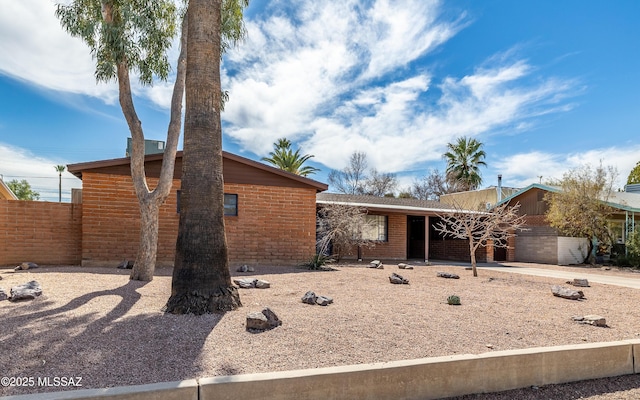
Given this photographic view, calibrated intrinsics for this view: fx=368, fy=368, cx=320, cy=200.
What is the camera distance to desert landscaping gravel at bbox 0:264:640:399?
3377 millimetres

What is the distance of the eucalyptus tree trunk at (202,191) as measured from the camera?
16.4 feet

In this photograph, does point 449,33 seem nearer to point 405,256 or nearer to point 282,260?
point 282,260

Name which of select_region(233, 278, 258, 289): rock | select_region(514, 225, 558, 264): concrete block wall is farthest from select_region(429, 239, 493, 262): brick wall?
select_region(233, 278, 258, 289): rock

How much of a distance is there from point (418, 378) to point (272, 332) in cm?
176

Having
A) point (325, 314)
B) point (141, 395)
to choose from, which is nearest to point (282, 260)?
point (325, 314)

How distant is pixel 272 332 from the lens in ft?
14.1

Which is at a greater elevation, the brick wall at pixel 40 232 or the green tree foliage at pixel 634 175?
the green tree foliage at pixel 634 175

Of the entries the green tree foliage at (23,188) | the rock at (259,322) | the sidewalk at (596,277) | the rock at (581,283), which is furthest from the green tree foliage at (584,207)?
the green tree foliage at (23,188)

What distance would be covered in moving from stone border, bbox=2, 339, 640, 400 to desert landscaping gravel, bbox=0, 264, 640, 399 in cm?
14

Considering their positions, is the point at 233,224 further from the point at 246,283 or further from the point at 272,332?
the point at 272,332

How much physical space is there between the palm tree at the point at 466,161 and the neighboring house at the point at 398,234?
15655 mm

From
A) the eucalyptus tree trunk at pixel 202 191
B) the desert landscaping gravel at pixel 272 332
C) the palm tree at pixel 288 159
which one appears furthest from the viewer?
the palm tree at pixel 288 159

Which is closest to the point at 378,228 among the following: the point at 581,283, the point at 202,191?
the point at 581,283

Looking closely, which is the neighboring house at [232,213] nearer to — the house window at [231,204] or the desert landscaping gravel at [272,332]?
the house window at [231,204]
